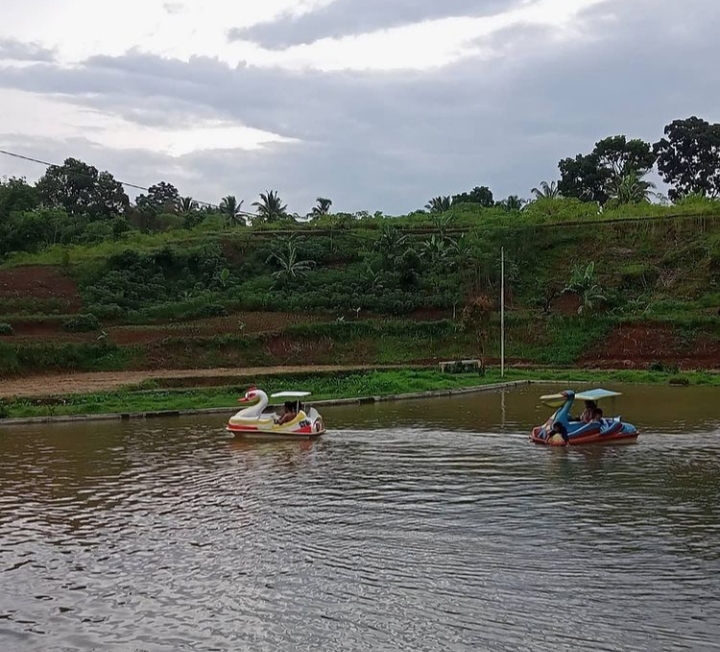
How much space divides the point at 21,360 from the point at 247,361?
10.8m

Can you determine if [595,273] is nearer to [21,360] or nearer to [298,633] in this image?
[21,360]

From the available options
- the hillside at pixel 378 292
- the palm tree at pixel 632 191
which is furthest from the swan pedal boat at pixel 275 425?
the palm tree at pixel 632 191

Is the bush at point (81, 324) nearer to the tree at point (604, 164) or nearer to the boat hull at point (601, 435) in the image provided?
the boat hull at point (601, 435)

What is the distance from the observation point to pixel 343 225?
65.8 m

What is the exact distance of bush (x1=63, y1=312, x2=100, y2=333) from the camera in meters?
45.1

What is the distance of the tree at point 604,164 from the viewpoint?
Answer: 80.9 m

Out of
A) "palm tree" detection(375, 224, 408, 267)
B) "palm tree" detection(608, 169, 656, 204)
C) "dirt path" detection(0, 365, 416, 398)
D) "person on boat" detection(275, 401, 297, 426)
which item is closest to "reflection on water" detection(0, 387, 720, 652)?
"person on boat" detection(275, 401, 297, 426)

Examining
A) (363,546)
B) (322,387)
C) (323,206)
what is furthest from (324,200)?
(363,546)

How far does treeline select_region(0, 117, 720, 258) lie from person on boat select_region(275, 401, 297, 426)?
46.9 metres

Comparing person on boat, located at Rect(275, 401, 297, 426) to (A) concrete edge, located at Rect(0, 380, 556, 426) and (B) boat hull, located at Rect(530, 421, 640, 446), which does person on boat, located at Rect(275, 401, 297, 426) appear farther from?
(B) boat hull, located at Rect(530, 421, 640, 446)

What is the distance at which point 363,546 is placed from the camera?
10.7 meters

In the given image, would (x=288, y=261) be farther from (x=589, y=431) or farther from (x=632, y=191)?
(x=589, y=431)

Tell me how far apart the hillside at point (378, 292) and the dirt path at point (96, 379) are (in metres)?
1.67

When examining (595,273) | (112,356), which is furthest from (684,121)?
(112,356)
